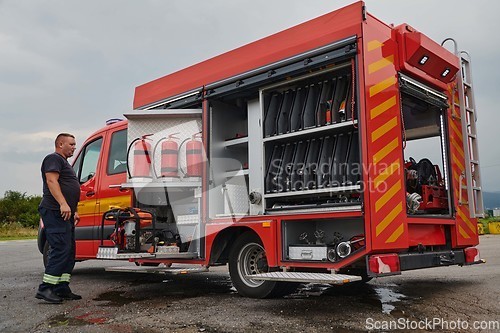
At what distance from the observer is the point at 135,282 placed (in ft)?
26.2

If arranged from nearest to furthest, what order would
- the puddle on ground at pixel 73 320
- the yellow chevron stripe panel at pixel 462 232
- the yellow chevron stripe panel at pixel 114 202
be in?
the puddle on ground at pixel 73 320 → the yellow chevron stripe panel at pixel 462 232 → the yellow chevron stripe panel at pixel 114 202

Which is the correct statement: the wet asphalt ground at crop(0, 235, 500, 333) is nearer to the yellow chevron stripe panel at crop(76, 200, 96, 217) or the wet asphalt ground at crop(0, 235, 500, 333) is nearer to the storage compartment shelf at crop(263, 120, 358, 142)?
the yellow chevron stripe panel at crop(76, 200, 96, 217)

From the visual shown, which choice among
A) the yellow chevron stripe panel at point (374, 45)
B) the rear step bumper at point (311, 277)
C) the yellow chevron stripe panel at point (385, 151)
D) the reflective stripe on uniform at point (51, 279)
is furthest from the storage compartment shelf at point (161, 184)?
the yellow chevron stripe panel at point (374, 45)

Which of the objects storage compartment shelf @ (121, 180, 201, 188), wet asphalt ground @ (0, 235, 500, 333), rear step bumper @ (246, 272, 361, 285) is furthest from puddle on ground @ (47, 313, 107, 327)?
storage compartment shelf @ (121, 180, 201, 188)

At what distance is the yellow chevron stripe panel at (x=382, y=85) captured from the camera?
4895 millimetres

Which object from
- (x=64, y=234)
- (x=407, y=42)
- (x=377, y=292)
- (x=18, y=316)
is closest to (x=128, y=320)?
(x=18, y=316)

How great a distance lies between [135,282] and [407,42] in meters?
5.40

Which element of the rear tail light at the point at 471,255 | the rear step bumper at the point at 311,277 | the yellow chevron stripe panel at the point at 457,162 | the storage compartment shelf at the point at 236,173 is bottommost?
the rear step bumper at the point at 311,277

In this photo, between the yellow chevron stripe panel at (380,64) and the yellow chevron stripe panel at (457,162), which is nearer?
the yellow chevron stripe panel at (380,64)

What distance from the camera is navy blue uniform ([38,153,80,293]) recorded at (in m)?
5.71

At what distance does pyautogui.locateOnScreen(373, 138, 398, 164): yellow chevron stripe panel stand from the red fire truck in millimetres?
13

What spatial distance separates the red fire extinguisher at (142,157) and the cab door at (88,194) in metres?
1.18

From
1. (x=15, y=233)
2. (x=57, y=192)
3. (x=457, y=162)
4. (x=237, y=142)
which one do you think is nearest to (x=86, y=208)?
(x=57, y=192)

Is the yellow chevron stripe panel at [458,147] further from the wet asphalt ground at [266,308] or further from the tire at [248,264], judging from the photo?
the tire at [248,264]
